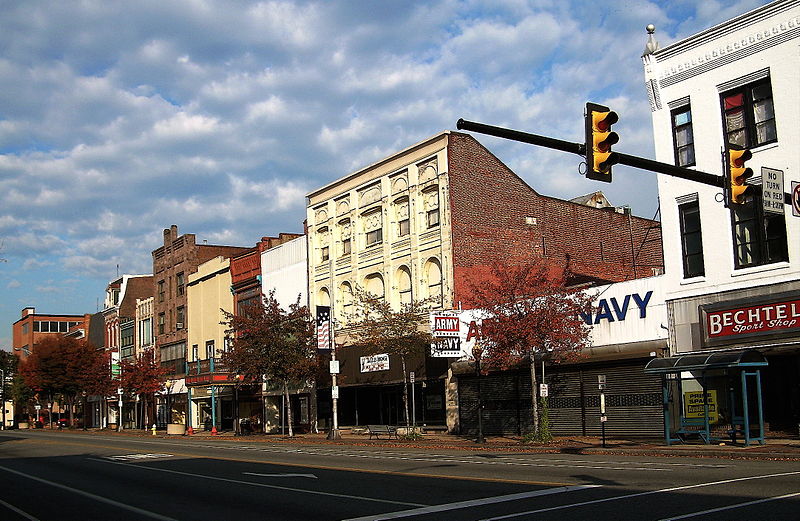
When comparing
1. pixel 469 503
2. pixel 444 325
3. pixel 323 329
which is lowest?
pixel 469 503

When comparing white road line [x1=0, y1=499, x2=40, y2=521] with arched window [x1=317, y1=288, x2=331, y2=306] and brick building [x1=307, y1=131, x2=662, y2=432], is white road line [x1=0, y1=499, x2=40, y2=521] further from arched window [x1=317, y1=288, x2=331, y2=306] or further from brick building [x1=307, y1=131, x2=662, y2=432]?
arched window [x1=317, y1=288, x2=331, y2=306]

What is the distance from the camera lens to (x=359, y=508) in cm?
1389

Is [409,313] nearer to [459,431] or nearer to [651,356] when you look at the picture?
[459,431]

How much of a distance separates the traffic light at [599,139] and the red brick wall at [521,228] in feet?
92.1

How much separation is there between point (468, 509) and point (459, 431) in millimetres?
26894

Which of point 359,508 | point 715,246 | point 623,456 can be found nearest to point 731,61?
point 715,246

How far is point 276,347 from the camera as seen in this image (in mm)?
46688

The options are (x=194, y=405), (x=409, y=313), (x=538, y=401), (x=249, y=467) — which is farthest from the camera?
(x=194, y=405)

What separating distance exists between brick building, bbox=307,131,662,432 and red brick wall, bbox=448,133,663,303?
0.20 feet

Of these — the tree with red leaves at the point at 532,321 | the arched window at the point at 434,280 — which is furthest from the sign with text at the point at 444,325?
the tree with red leaves at the point at 532,321

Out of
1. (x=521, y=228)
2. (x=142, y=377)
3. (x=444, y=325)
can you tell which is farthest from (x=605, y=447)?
(x=142, y=377)

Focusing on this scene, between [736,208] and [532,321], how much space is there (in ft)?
25.8

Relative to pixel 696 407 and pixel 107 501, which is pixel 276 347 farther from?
pixel 107 501

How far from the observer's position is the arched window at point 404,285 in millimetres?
44469
